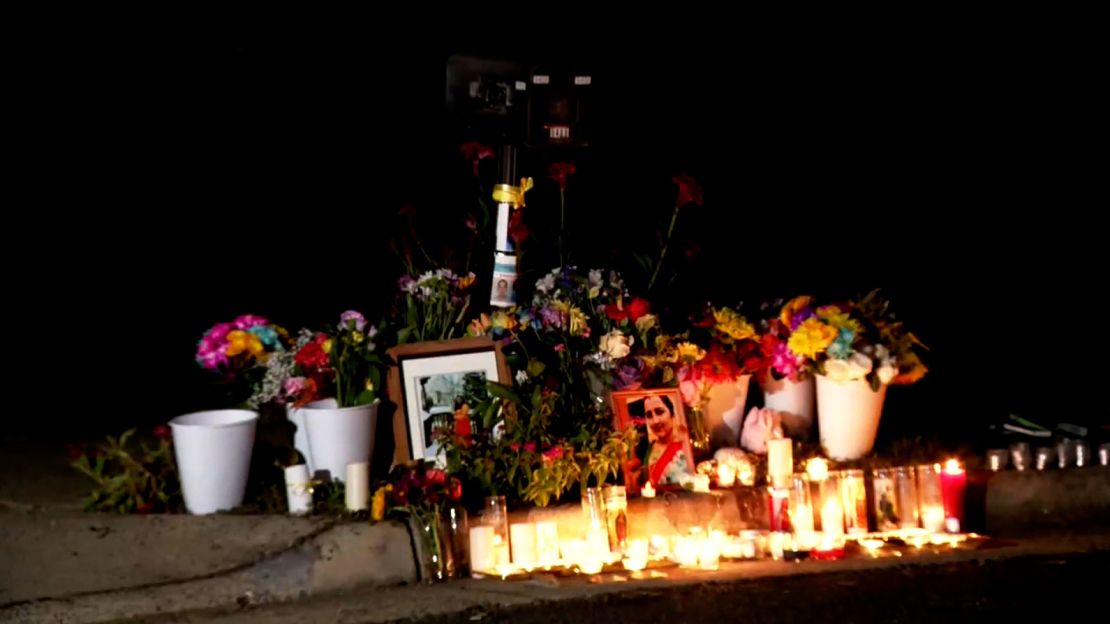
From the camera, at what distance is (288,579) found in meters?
5.03

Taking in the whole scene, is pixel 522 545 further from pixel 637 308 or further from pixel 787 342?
pixel 787 342

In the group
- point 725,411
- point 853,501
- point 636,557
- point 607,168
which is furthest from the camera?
point 607,168

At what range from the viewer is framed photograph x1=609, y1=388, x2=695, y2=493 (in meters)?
5.77

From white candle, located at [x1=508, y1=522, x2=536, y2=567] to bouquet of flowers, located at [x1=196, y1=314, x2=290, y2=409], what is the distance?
4.76 feet

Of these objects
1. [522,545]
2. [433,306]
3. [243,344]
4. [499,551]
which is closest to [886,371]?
[522,545]

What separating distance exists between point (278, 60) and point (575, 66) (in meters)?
6.16

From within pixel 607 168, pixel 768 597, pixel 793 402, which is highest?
pixel 607 168

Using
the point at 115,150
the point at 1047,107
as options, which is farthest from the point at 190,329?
the point at 1047,107

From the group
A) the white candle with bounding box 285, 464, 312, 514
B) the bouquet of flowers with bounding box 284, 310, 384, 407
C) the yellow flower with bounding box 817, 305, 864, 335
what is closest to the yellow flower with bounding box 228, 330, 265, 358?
the bouquet of flowers with bounding box 284, 310, 384, 407

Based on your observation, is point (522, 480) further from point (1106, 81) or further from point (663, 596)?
point (1106, 81)

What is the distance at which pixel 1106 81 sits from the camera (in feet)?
→ 38.2

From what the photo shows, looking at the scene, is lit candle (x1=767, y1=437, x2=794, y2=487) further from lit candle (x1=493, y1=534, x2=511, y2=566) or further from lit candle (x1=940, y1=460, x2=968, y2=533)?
lit candle (x1=493, y1=534, x2=511, y2=566)

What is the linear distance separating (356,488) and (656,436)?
148 centimetres

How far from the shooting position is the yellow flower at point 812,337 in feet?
19.4
